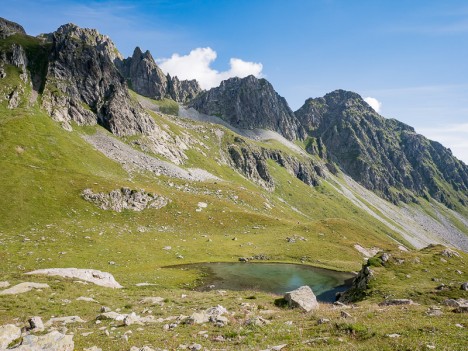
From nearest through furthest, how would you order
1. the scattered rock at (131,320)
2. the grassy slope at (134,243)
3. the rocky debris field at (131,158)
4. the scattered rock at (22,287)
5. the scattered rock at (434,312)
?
the grassy slope at (134,243) < the scattered rock at (131,320) < the scattered rock at (434,312) < the scattered rock at (22,287) < the rocky debris field at (131,158)

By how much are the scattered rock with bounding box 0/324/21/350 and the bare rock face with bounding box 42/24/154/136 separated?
452 feet

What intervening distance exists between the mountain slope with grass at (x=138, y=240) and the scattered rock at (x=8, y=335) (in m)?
0.37

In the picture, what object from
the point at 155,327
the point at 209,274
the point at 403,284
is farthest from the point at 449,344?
the point at 209,274

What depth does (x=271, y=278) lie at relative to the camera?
63281mm

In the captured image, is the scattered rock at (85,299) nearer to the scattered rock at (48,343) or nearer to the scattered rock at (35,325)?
the scattered rock at (35,325)

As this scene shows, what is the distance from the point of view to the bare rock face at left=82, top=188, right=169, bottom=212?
86.5m

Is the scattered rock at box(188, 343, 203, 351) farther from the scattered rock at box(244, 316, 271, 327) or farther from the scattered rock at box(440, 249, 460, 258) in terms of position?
the scattered rock at box(440, 249, 460, 258)

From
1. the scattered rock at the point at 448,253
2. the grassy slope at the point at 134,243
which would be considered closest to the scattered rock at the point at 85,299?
the grassy slope at the point at 134,243

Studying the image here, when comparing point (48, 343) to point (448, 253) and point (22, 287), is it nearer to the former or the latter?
point (22, 287)

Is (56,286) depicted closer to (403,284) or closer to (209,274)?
(209,274)

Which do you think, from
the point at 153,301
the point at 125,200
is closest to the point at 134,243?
the point at 125,200

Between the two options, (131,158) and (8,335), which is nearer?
(8,335)

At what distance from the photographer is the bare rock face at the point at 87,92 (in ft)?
484

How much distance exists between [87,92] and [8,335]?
6631 inches
